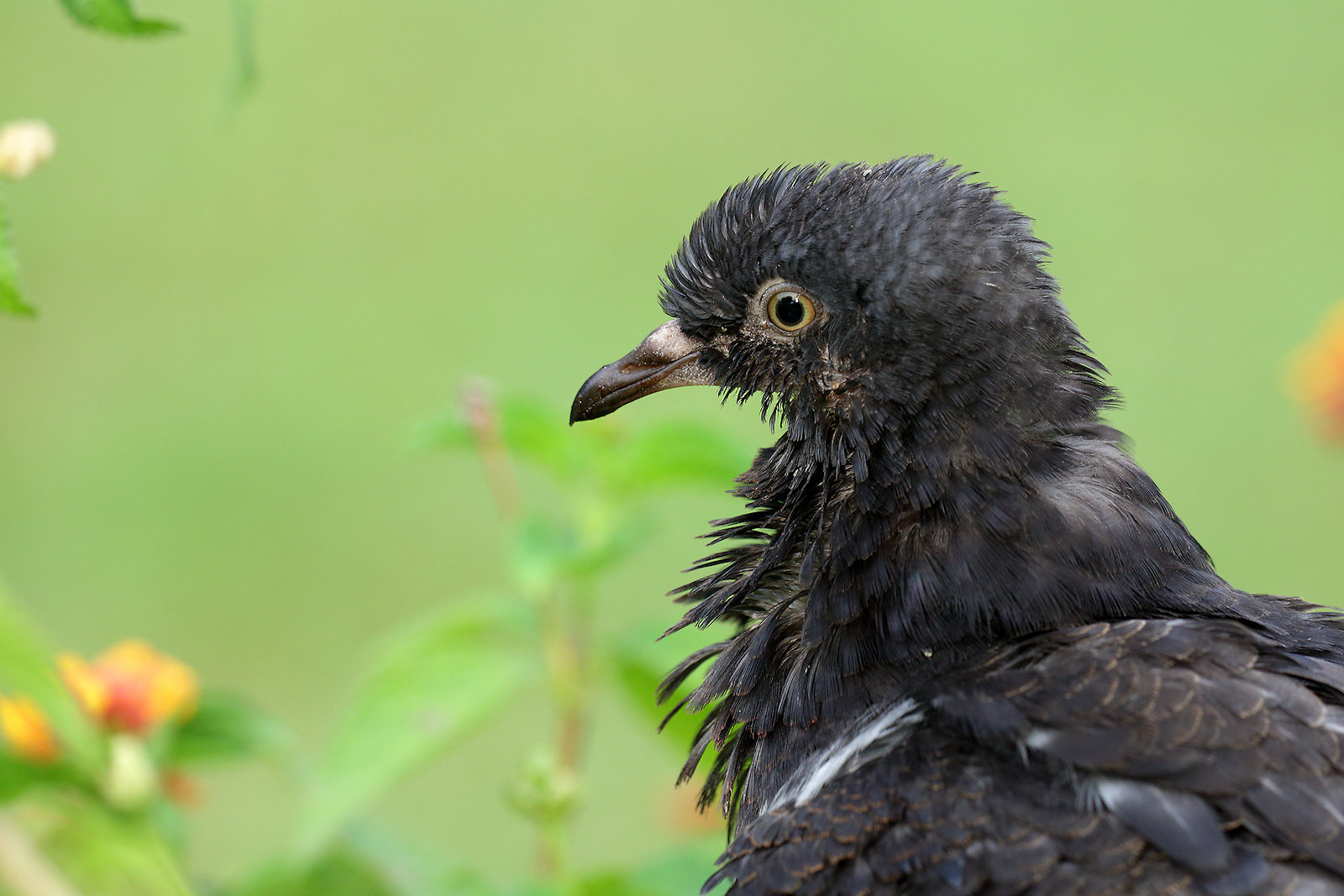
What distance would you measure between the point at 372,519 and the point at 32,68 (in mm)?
3336

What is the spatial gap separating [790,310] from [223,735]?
1135mm

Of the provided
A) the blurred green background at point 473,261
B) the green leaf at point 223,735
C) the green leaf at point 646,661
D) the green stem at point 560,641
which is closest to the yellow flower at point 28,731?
the green leaf at point 223,735

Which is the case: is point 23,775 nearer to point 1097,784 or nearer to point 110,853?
point 110,853

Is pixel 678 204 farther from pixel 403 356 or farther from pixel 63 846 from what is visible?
pixel 63 846

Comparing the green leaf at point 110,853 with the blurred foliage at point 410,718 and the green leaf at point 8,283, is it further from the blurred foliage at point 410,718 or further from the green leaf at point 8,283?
the green leaf at point 8,283

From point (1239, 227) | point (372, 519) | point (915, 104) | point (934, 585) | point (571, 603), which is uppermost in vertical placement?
point (915, 104)

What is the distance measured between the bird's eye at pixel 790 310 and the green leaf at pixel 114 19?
3.08ft

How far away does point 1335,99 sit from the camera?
303 inches

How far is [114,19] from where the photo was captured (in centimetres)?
168

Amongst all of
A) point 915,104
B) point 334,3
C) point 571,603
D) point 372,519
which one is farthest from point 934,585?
point 334,3

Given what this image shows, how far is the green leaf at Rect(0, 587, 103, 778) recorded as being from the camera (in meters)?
1.88

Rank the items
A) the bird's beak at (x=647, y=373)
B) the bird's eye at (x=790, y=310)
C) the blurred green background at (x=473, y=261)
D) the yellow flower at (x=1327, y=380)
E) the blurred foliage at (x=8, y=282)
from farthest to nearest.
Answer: the blurred green background at (x=473, y=261) → the yellow flower at (x=1327, y=380) → the bird's beak at (x=647, y=373) → the bird's eye at (x=790, y=310) → the blurred foliage at (x=8, y=282)

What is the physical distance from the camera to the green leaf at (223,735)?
226 cm

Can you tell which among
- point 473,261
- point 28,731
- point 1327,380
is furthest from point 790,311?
point 473,261
